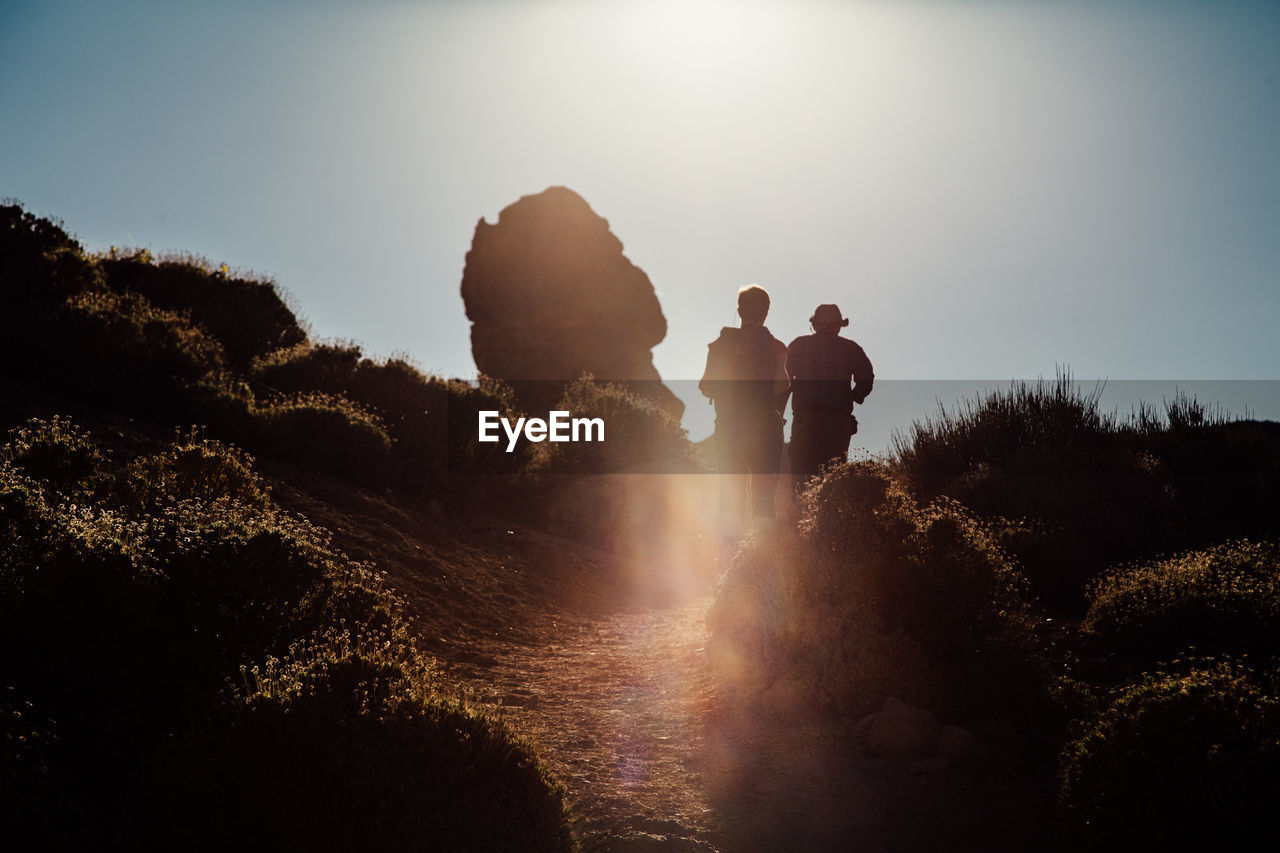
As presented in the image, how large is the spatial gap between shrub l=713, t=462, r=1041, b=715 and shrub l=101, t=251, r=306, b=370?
46.1 ft

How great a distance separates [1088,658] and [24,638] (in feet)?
23.8

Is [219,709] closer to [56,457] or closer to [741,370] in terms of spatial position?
[56,457]

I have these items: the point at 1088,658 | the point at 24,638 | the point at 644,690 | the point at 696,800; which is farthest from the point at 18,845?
the point at 1088,658

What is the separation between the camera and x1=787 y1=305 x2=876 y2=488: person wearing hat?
845cm

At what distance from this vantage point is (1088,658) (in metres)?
6.24

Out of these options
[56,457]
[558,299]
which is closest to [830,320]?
[56,457]

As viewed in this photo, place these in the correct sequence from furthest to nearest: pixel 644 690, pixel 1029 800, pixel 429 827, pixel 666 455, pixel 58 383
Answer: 1. pixel 666 455
2. pixel 58 383
3. pixel 644 690
4. pixel 1029 800
5. pixel 429 827

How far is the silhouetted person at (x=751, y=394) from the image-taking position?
27.6 feet

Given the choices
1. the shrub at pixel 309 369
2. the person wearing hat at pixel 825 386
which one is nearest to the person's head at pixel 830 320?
A: the person wearing hat at pixel 825 386

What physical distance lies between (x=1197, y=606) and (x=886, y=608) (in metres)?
2.42

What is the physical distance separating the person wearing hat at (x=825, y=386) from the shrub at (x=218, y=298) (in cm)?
1298

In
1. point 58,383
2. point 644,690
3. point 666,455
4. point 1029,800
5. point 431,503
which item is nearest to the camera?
point 1029,800

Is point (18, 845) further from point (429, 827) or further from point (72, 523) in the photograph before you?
point (72, 523)

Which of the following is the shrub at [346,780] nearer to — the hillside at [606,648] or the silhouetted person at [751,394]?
the hillside at [606,648]
